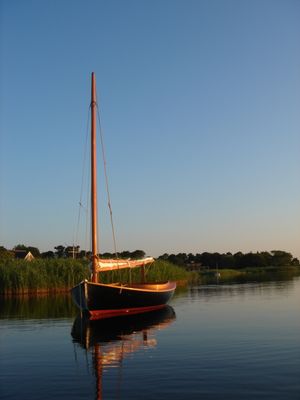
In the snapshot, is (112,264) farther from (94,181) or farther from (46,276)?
(46,276)

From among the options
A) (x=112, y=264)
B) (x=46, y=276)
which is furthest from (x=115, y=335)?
(x=46, y=276)

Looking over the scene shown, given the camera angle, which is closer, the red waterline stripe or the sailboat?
the sailboat

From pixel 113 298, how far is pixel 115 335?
600cm

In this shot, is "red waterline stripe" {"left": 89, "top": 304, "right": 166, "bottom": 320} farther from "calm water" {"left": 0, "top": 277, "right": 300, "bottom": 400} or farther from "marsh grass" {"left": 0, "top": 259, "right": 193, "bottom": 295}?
"marsh grass" {"left": 0, "top": 259, "right": 193, "bottom": 295}

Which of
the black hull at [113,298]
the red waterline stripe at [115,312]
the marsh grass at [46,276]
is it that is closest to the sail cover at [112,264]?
the black hull at [113,298]

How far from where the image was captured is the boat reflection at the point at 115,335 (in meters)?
15.2

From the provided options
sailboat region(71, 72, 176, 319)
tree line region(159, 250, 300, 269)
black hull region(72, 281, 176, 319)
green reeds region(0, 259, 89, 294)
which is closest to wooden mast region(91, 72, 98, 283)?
sailboat region(71, 72, 176, 319)

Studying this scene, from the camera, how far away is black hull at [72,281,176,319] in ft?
84.4

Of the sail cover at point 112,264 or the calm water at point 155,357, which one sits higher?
the sail cover at point 112,264

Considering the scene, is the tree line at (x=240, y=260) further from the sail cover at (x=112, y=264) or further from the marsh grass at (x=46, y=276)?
the sail cover at (x=112, y=264)

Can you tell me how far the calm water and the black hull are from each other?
106cm

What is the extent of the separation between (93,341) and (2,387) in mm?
7166

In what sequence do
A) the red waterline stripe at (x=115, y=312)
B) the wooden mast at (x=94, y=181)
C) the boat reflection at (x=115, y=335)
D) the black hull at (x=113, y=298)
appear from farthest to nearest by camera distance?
the wooden mast at (x=94, y=181) < the red waterline stripe at (x=115, y=312) < the black hull at (x=113, y=298) < the boat reflection at (x=115, y=335)

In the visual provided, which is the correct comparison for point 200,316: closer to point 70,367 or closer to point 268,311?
point 268,311
